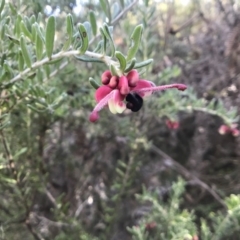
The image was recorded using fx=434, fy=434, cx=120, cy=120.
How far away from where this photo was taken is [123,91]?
436mm

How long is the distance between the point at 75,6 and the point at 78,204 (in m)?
0.54

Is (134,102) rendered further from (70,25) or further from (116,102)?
(70,25)

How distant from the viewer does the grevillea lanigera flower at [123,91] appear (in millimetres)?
441

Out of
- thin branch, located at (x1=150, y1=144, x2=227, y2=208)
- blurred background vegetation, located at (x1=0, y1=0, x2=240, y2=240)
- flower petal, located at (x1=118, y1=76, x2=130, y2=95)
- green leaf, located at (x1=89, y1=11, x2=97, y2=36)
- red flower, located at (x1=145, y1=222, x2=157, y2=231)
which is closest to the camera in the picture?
flower petal, located at (x1=118, y1=76, x2=130, y2=95)

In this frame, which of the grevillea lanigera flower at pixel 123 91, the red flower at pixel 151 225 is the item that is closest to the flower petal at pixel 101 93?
the grevillea lanigera flower at pixel 123 91

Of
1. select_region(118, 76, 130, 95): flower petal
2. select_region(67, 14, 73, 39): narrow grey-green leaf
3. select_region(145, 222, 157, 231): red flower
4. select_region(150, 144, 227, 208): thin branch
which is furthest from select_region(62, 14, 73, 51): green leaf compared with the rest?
select_region(150, 144, 227, 208): thin branch

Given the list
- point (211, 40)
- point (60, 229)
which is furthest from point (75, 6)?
point (211, 40)

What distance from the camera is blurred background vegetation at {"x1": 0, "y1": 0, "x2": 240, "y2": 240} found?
831mm

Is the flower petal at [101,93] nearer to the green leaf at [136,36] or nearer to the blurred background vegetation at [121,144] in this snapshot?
the green leaf at [136,36]

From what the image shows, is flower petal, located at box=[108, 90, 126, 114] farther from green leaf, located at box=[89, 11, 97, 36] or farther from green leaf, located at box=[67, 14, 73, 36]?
green leaf, located at box=[89, 11, 97, 36]

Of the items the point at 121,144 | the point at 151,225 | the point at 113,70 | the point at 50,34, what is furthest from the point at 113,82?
the point at 121,144

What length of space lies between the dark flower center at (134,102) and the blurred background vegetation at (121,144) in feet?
0.71

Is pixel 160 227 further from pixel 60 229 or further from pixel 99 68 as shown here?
pixel 99 68

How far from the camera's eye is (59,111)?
0.87m
